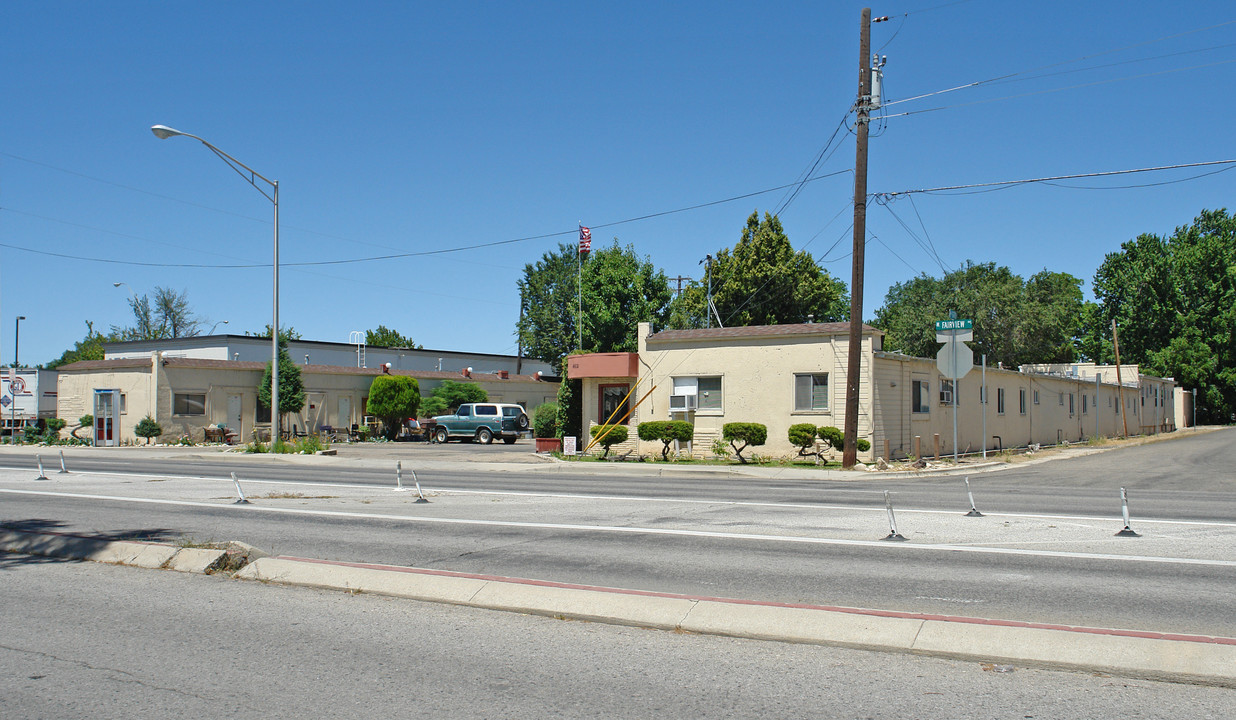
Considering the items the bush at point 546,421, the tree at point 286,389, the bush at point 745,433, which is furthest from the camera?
the tree at point 286,389

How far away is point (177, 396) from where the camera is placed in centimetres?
3828

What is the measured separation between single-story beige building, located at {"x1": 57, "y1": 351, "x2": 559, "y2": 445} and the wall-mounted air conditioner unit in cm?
2238

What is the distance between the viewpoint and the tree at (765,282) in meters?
50.9

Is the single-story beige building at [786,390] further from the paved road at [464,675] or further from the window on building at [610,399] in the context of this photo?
the paved road at [464,675]

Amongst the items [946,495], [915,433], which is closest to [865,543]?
[946,495]

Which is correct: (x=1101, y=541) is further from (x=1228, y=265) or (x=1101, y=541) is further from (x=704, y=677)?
(x=1228, y=265)

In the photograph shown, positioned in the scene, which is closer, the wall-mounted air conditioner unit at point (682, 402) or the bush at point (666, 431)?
the bush at point (666, 431)

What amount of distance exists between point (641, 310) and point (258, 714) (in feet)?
181

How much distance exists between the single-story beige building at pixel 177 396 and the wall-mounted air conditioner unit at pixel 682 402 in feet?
73.4

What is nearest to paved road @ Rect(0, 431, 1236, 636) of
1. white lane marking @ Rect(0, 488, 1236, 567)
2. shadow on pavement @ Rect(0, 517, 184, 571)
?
white lane marking @ Rect(0, 488, 1236, 567)

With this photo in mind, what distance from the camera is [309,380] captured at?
43750 millimetres

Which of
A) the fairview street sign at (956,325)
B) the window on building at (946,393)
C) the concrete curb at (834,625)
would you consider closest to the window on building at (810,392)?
the fairview street sign at (956,325)

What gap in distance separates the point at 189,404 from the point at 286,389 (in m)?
4.08

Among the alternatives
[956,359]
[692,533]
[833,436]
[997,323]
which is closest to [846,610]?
[692,533]
